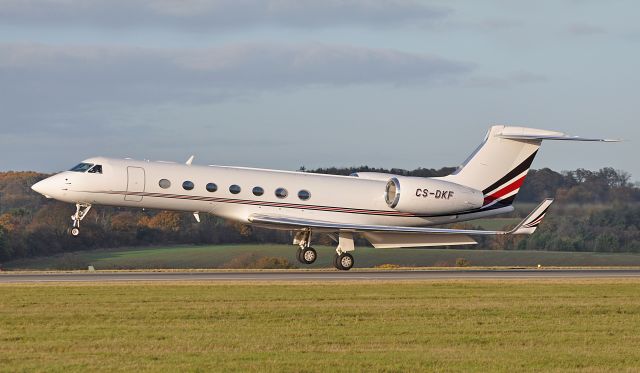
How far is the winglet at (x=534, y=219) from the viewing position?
104 feet

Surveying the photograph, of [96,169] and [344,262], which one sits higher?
[96,169]

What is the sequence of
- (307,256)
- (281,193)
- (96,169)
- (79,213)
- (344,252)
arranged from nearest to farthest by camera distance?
(96,169) → (79,213) → (281,193) → (344,252) → (307,256)

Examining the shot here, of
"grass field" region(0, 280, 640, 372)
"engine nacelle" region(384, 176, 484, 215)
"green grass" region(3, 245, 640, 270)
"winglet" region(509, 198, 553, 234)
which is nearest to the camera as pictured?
"grass field" region(0, 280, 640, 372)

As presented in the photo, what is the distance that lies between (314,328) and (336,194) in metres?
18.2

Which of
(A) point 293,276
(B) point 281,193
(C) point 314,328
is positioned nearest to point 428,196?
(B) point 281,193

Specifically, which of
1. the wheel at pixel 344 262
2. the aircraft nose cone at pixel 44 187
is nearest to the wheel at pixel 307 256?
the wheel at pixel 344 262

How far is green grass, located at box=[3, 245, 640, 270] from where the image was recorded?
4047cm

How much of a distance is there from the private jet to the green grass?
4611 mm

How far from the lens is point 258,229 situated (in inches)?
1772

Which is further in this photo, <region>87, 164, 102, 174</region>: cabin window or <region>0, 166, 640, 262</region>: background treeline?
<region>0, 166, 640, 262</region>: background treeline

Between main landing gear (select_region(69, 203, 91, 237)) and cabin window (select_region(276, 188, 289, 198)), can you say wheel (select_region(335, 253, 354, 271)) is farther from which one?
main landing gear (select_region(69, 203, 91, 237))

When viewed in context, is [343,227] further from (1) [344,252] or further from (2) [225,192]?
(2) [225,192]

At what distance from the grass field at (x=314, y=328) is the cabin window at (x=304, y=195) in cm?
921

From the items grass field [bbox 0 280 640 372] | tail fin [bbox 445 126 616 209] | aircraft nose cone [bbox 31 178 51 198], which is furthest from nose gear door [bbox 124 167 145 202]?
tail fin [bbox 445 126 616 209]
